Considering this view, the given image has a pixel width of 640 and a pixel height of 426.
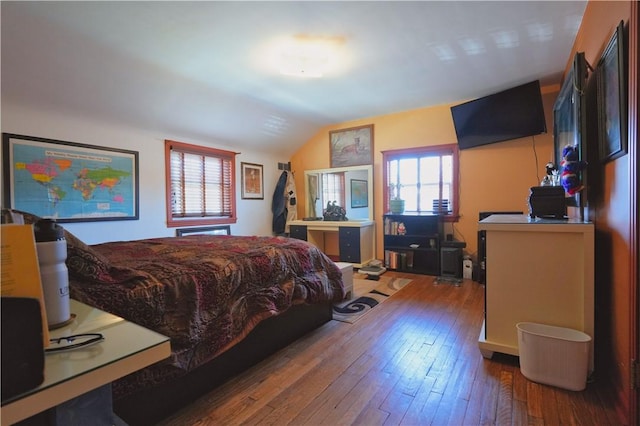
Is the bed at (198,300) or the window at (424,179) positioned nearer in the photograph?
the bed at (198,300)

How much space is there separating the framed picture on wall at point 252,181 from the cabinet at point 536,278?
4099 millimetres

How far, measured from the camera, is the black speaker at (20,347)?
0.53 meters

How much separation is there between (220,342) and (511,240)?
1924mm

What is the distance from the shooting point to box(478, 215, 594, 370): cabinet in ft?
6.09

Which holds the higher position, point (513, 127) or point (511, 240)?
point (513, 127)

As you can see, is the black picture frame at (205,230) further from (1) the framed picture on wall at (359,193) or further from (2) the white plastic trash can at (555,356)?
(2) the white plastic trash can at (555,356)

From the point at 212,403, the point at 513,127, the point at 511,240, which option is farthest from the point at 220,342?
the point at 513,127

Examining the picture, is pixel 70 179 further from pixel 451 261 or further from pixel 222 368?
pixel 451 261

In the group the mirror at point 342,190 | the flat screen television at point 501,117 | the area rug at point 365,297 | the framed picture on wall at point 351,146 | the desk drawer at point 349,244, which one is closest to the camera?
the area rug at point 365,297

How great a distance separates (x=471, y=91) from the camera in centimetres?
411

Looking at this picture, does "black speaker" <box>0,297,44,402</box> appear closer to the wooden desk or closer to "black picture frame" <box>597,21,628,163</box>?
the wooden desk

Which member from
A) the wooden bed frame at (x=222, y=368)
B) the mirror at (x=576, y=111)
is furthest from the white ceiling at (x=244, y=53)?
the wooden bed frame at (x=222, y=368)

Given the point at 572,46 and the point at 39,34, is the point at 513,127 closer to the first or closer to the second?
the point at 572,46

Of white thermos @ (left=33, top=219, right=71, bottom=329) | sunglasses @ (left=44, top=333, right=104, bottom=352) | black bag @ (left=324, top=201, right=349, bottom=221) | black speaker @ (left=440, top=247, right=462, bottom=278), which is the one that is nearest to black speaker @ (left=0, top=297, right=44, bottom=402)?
sunglasses @ (left=44, top=333, right=104, bottom=352)
